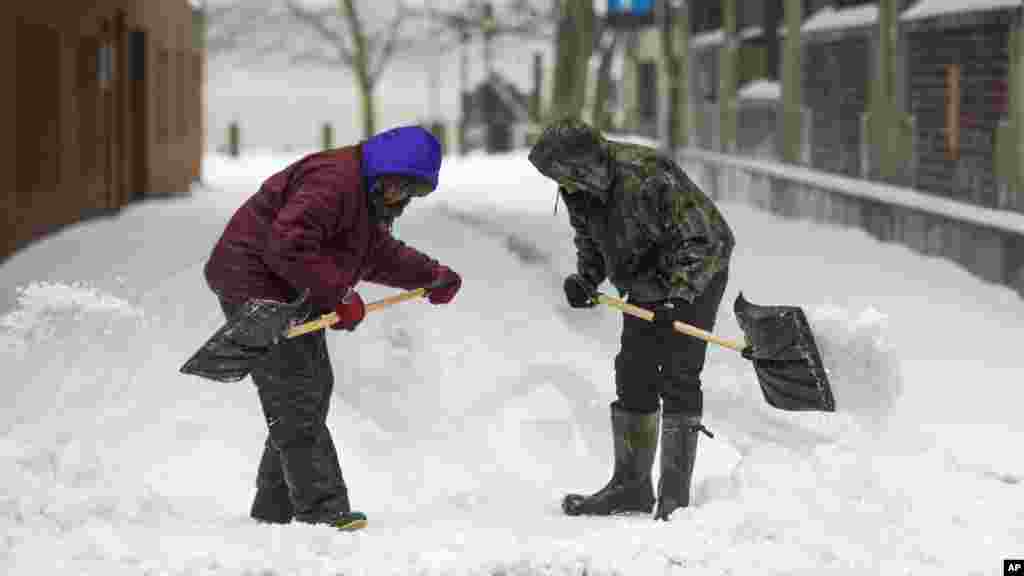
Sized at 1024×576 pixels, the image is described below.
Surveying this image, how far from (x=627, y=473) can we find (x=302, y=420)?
51.6 inches

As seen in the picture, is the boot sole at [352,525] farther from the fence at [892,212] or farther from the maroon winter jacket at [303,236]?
the fence at [892,212]

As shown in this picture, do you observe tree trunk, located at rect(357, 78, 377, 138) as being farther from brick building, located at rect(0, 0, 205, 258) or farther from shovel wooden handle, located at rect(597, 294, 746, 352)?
shovel wooden handle, located at rect(597, 294, 746, 352)

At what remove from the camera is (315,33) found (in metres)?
62.8

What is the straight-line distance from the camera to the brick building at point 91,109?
1450 centimetres

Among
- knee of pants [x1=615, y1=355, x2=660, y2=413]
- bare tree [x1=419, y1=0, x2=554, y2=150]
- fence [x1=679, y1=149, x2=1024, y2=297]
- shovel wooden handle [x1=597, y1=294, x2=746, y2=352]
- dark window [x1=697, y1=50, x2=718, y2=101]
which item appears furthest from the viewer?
bare tree [x1=419, y1=0, x2=554, y2=150]

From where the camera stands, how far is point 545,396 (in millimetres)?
8391

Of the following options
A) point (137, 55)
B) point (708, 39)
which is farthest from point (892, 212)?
point (137, 55)

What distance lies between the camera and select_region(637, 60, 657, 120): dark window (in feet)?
127

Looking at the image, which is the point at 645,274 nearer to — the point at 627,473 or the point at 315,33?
the point at 627,473

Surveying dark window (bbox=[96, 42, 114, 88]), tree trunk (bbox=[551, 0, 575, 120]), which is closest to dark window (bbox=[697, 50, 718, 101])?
tree trunk (bbox=[551, 0, 575, 120])

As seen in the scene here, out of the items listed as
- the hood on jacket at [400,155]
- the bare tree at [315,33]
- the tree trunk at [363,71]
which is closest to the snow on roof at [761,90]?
the hood on jacket at [400,155]

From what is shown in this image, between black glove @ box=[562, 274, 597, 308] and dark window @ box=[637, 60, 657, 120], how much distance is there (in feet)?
104

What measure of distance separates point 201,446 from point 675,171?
246 centimetres

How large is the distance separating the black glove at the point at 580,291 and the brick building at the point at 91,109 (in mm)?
8523
